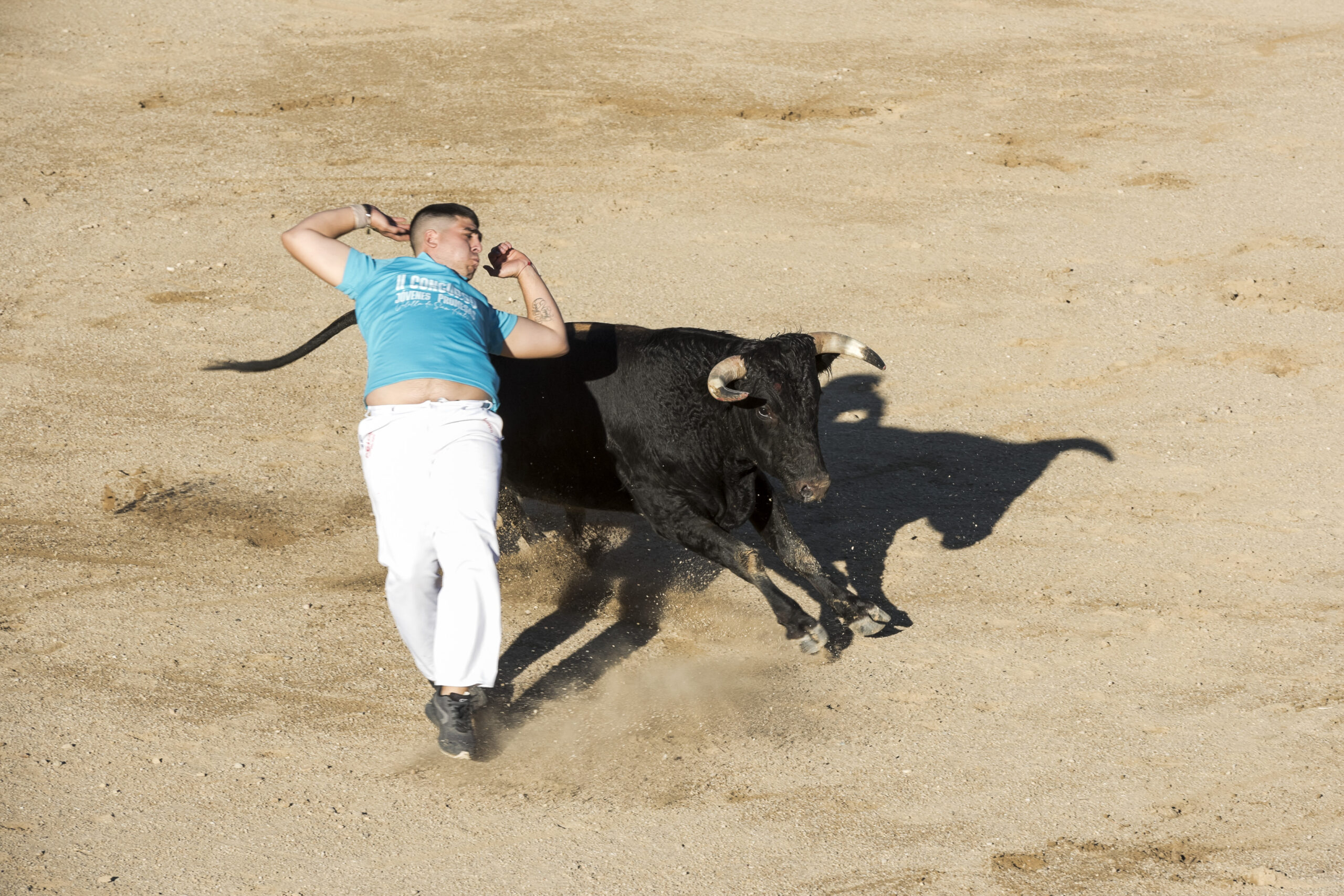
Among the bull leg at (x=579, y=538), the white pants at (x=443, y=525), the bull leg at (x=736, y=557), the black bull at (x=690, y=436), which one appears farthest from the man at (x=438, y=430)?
the bull leg at (x=579, y=538)

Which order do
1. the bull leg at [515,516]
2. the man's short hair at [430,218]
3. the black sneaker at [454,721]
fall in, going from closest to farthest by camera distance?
1. the black sneaker at [454,721]
2. the man's short hair at [430,218]
3. the bull leg at [515,516]

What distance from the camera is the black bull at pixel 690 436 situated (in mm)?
6082

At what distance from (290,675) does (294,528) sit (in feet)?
4.60

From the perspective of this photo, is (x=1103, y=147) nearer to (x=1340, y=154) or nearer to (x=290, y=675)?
(x=1340, y=154)

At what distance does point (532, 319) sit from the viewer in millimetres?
5758

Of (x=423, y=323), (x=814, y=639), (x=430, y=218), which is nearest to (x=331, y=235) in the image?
(x=430, y=218)

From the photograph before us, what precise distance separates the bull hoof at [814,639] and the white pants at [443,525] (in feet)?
5.39

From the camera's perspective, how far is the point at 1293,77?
1391 centimetres

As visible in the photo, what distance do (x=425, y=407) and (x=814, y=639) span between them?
2134 mm

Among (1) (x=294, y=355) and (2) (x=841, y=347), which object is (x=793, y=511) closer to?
(2) (x=841, y=347)

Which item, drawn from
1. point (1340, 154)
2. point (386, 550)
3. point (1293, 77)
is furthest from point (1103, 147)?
point (386, 550)

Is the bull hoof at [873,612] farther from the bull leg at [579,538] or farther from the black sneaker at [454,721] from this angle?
the black sneaker at [454,721]

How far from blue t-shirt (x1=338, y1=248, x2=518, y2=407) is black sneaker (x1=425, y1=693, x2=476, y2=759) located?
3.84 ft

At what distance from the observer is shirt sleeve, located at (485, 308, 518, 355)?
556 centimetres
